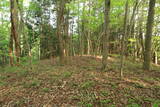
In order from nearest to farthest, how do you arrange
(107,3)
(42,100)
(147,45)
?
(42,100) → (107,3) → (147,45)

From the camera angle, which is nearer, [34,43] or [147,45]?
[147,45]

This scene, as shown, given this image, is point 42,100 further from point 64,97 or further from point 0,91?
point 0,91

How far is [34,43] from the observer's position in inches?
761

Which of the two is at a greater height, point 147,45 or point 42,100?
point 147,45

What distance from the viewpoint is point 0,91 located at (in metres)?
4.16

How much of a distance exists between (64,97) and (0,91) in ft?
9.42

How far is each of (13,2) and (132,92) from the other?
930cm

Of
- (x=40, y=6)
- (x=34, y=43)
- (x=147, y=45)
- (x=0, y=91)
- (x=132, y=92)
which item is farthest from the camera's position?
(x=34, y=43)

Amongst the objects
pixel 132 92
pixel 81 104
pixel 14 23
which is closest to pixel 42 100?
pixel 81 104

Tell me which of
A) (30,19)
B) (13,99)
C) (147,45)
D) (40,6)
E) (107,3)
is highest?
(40,6)

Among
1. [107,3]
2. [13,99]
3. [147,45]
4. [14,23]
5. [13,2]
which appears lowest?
[13,99]

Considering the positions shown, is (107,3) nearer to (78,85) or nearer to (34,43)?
(78,85)

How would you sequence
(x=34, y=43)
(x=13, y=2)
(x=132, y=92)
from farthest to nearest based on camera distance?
1. (x=34, y=43)
2. (x=13, y=2)
3. (x=132, y=92)

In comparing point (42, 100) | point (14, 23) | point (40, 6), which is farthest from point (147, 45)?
point (40, 6)
